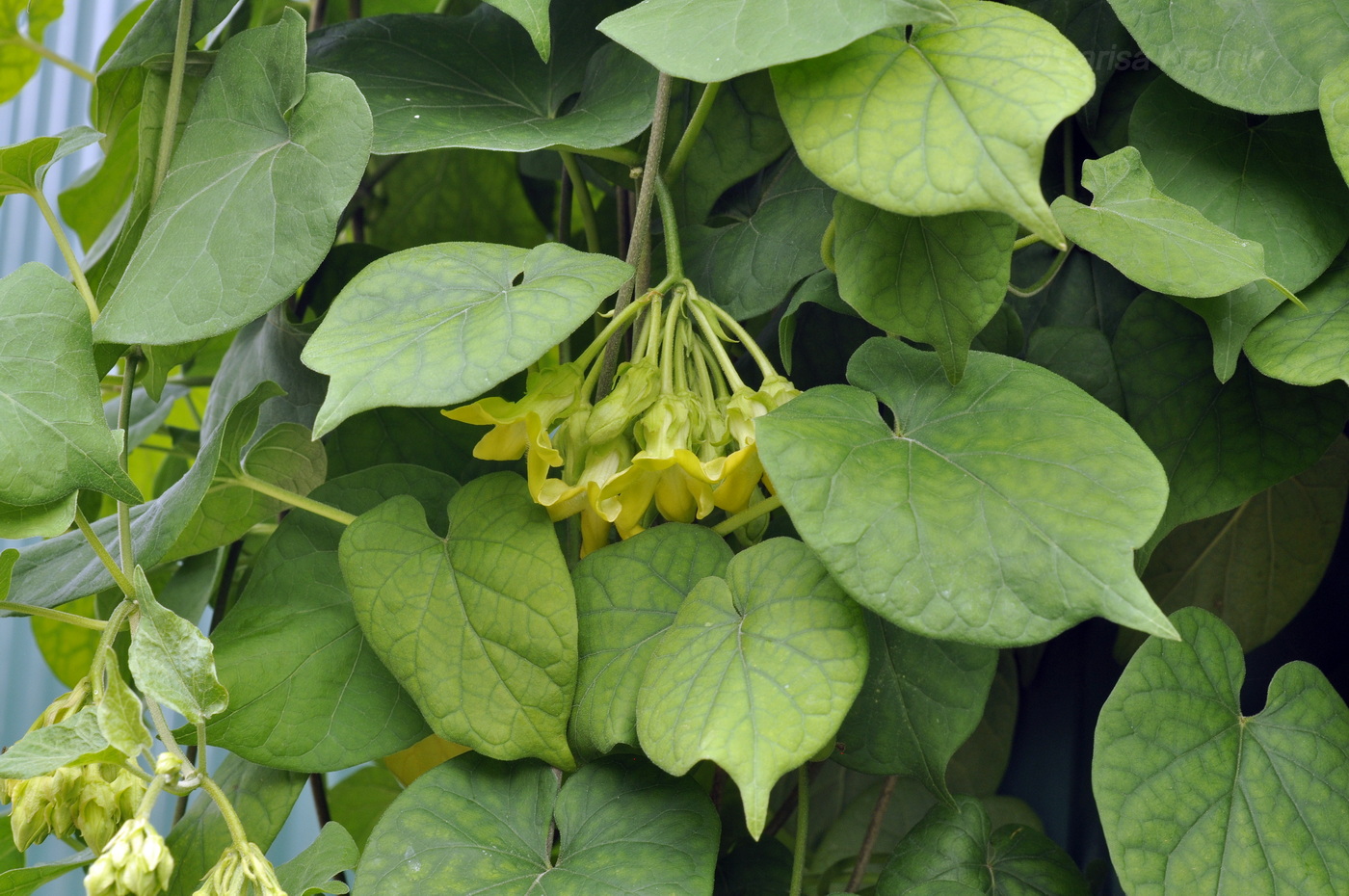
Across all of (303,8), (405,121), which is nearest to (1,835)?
(405,121)

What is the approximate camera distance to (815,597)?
1.08 ft

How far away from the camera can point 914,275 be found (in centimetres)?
33

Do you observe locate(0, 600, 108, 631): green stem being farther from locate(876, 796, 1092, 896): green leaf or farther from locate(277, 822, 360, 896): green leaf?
locate(876, 796, 1092, 896): green leaf

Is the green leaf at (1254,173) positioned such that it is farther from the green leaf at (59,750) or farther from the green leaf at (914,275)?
the green leaf at (59,750)

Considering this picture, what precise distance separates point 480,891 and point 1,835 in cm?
26

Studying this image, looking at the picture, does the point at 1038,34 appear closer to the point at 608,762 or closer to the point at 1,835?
the point at 608,762

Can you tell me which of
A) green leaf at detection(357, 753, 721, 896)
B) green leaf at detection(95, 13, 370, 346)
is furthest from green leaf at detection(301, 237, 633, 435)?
green leaf at detection(357, 753, 721, 896)

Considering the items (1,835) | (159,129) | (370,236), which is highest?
(159,129)

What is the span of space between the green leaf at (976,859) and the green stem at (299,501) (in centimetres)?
26

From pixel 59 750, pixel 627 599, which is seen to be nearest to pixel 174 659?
pixel 59 750

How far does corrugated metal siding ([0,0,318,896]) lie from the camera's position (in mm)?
1021

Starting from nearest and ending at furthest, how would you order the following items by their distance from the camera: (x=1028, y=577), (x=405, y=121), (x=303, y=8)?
1. (x=1028, y=577)
2. (x=405, y=121)
3. (x=303, y=8)

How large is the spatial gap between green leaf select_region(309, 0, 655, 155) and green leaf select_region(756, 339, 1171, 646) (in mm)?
156

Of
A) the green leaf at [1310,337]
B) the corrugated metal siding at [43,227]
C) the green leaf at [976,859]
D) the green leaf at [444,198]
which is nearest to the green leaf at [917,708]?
the green leaf at [976,859]
